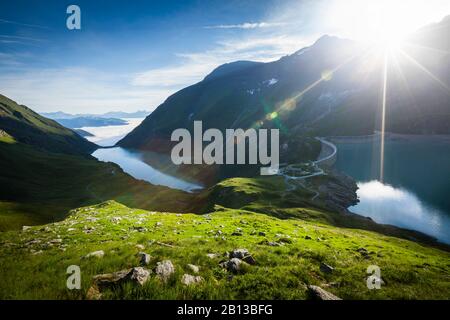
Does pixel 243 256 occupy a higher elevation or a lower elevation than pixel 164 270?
lower

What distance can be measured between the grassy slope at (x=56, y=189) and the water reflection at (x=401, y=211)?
71555 mm

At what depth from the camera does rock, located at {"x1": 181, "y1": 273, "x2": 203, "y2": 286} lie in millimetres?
9938

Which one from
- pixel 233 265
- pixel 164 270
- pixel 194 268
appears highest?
pixel 164 270

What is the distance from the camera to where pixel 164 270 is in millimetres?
10500

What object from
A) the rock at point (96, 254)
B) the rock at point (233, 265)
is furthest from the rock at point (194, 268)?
the rock at point (96, 254)

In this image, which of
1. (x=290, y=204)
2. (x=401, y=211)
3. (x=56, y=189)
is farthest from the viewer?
(x=56, y=189)

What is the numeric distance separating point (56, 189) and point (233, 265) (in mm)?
150007

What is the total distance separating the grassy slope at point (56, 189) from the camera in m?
71.2

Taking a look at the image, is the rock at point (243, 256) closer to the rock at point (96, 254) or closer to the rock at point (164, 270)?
the rock at point (164, 270)

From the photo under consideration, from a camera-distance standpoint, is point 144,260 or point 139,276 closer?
point 139,276

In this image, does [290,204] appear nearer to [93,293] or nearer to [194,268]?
[194,268]

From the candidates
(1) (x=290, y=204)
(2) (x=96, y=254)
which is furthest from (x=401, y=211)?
(2) (x=96, y=254)
